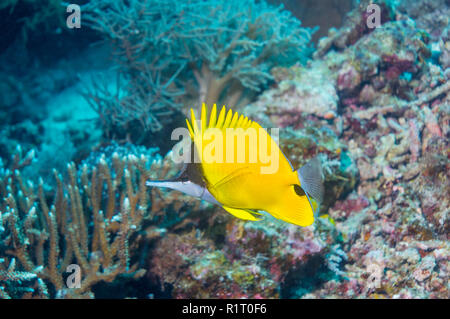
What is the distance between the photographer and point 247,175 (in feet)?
3.72

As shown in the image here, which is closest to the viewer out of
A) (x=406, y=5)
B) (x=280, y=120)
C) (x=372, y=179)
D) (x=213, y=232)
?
(x=213, y=232)

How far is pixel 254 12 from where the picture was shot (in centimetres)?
489

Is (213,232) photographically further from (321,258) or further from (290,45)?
(290,45)

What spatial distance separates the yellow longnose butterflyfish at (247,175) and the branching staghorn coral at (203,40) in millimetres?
3411

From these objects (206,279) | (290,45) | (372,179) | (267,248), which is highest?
(290,45)

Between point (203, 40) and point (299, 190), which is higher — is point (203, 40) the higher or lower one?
the higher one

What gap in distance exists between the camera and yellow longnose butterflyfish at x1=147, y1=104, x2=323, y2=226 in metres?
1.10

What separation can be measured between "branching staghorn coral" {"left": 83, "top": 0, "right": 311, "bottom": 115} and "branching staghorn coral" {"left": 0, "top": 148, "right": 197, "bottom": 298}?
7.34ft

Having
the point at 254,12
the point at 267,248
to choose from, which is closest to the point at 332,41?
the point at 254,12

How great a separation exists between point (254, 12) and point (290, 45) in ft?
2.80

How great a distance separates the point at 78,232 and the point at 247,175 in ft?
7.13
